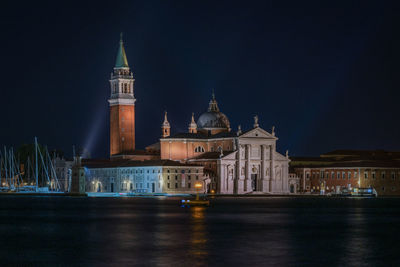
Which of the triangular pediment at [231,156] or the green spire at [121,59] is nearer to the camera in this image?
the triangular pediment at [231,156]

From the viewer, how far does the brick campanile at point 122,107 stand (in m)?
132

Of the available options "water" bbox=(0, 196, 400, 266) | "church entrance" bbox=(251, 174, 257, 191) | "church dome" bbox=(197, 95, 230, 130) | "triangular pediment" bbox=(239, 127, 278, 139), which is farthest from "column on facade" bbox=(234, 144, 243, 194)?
"water" bbox=(0, 196, 400, 266)

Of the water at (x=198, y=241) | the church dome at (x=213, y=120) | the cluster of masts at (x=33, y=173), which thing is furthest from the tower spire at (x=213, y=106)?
the water at (x=198, y=241)

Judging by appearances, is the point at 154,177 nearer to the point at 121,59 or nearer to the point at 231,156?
→ the point at 231,156

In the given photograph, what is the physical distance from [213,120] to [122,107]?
1412 centimetres

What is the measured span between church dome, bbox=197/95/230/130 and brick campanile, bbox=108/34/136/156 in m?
10.8

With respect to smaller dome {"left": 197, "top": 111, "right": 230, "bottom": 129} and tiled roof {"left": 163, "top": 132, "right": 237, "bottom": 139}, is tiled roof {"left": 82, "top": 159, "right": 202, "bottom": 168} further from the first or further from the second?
smaller dome {"left": 197, "top": 111, "right": 230, "bottom": 129}

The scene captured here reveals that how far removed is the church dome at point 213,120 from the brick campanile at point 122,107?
35.5ft

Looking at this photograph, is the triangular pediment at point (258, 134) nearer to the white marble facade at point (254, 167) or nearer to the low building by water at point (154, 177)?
the white marble facade at point (254, 167)

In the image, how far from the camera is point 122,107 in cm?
13150

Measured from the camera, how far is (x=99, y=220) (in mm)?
55812

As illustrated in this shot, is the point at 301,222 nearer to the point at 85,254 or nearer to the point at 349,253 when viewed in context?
the point at 349,253

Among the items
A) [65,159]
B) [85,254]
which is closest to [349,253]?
[85,254]

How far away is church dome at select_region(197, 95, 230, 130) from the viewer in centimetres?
13512
